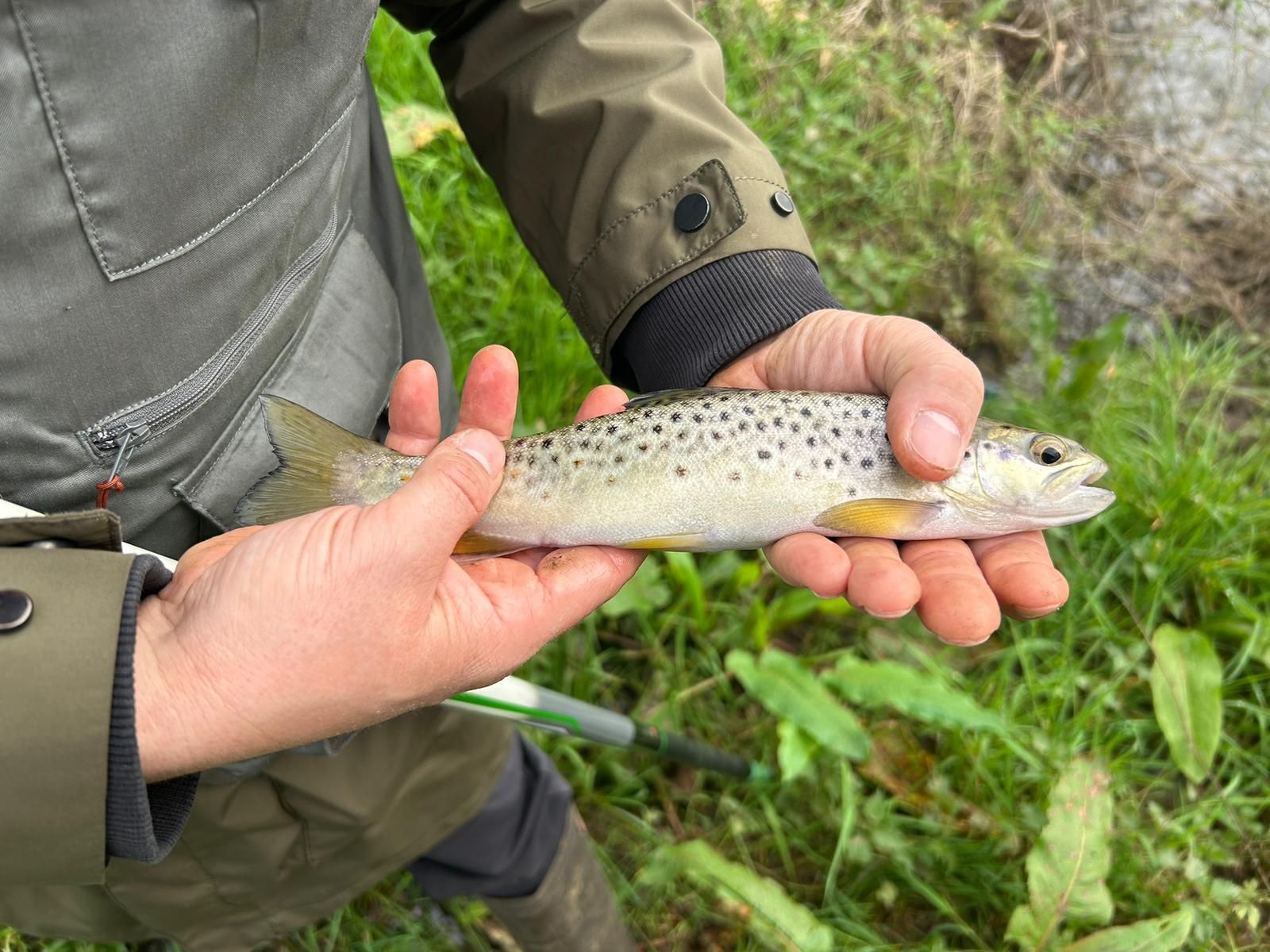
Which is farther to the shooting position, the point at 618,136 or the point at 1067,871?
the point at 1067,871

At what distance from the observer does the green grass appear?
3.44 m

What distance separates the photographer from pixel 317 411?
2408 mm

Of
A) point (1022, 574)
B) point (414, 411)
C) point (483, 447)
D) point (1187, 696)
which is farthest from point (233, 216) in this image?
point (1187, 696)

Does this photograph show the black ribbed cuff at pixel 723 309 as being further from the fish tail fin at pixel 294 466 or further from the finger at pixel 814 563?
the fish tail fin at pixel 294 466

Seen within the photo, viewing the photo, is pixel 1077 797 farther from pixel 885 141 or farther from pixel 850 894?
pixel 885 141

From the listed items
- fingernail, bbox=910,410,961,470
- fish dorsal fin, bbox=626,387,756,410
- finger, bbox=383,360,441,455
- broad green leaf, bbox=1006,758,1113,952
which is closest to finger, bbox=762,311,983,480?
fingernail, bbox=910,410,961,470

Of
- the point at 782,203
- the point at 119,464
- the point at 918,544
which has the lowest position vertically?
the point at 918,544

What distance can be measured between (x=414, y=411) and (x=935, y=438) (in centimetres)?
140

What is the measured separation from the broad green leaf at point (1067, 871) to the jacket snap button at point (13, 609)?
3.02 meters

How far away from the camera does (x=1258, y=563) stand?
3.93 metres

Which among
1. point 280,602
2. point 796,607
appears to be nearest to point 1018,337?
point 796,607

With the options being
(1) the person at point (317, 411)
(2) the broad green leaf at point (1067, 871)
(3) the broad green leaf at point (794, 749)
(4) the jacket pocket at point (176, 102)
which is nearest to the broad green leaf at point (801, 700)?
(3) the broad green leaf at point (794, 749)

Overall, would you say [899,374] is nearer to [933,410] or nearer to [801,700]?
[933,410]

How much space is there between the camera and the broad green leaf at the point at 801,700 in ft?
10.7
